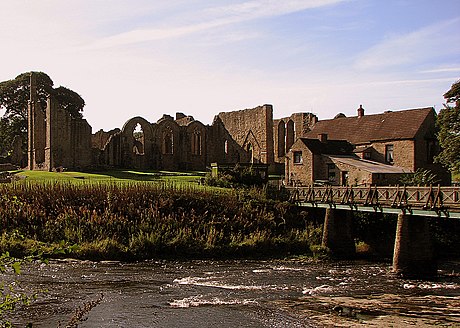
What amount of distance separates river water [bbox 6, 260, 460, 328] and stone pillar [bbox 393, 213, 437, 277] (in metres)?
0.68

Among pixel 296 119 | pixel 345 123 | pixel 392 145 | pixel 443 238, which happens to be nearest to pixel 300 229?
pixel 443 238

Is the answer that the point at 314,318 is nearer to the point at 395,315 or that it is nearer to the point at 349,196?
the point at 395,315

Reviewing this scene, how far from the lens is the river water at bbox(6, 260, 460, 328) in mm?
14203

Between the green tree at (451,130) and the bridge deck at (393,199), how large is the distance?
7920mm

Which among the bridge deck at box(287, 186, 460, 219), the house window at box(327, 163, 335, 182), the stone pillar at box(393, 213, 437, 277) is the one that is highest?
the house window at box(327, 163, 335, 182)

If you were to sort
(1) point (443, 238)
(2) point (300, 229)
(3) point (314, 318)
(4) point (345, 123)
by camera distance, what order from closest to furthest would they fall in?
1. (3) point (314, 318)
2. (1) point (443, 238)
3. (2) point (300, 229)
4. (4) point (345, 123)

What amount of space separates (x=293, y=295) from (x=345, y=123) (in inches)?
1223

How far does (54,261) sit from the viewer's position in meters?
23.3

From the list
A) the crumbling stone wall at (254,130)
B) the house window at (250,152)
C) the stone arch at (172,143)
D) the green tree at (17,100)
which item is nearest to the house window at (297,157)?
the crumbling stone wall at (254,130)

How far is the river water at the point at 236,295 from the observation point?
46.6ft

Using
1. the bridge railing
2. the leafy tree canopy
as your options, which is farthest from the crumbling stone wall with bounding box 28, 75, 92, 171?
the bridge railing

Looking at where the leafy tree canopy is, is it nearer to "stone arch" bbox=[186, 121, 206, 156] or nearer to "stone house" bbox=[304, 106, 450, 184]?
"stone arch" bbox=[186, 121, 206, 156]

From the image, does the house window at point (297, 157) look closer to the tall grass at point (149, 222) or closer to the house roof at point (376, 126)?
the house roof at point (376, 126)

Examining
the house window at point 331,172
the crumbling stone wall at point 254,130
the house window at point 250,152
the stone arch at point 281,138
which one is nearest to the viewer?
the house window at point 331,172
